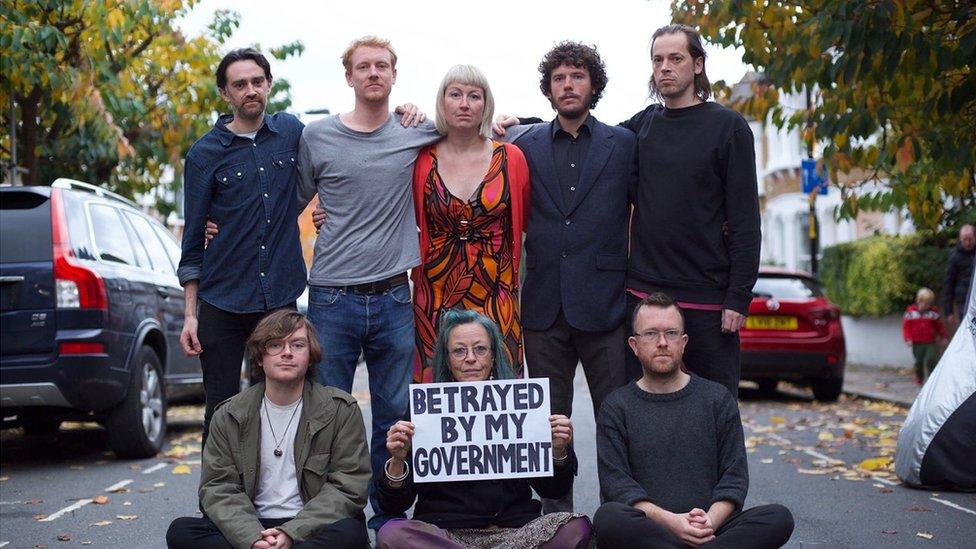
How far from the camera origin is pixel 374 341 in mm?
5902

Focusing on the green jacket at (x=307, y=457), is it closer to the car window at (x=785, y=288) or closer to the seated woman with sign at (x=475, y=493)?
the seated woman with sign at (x=475, y=493)

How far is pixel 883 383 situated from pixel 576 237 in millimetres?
13159

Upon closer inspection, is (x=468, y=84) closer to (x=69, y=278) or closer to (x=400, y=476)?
(x=400, y=476)

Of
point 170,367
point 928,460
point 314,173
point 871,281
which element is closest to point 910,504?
point 928,460

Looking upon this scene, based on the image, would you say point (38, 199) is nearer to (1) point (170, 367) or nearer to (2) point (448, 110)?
(1) point (170, 367)

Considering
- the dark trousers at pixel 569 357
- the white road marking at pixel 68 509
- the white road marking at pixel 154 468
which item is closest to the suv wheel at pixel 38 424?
the white road marking at pixel 154 468

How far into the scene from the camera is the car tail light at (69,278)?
9.12m

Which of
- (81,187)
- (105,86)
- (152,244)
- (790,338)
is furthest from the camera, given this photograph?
(790,338)

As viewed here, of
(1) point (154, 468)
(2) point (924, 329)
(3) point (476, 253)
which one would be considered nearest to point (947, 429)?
(3) point (476, 253)

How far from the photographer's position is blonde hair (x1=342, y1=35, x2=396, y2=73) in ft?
19.4

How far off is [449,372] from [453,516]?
0.61 metres

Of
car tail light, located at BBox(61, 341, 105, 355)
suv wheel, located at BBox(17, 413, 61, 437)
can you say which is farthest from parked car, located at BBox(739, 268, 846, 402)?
car tail light, located at BBox(61, 341, 105, 355)

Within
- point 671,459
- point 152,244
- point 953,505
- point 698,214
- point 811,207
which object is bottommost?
point 953,505

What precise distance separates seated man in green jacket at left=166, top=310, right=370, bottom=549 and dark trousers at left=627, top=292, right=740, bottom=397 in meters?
1.38
